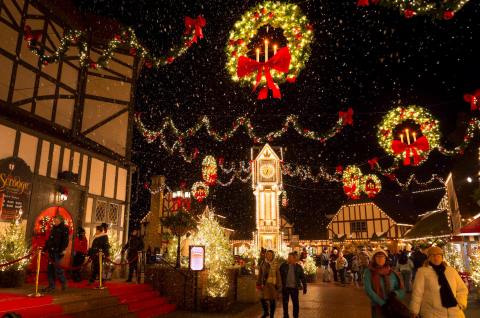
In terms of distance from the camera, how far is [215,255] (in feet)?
39.2

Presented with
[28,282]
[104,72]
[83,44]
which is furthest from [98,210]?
[83,44]

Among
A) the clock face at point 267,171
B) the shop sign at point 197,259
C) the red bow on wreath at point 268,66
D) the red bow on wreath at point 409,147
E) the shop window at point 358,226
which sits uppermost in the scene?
the clock face at point 267,171

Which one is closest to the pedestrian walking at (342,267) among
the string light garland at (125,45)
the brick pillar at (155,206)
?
the string light garland at (125,45)

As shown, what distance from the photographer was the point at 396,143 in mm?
12414

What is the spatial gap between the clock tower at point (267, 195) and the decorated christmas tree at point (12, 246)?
20.2m

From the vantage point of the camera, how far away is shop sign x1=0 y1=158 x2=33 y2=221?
11.3 meters

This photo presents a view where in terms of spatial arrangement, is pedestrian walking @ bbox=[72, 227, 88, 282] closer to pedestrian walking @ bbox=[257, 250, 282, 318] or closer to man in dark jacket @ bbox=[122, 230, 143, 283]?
man in dark jacket @ bbox=[122, 230, 143, 283]

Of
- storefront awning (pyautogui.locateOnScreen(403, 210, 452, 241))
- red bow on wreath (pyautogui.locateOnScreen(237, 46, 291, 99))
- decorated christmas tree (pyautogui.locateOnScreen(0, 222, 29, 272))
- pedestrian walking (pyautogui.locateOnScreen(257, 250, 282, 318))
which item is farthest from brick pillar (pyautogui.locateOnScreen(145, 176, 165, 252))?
red bow on wreath (pyautogui.locateOnScreen(237, 46, 291, 99))

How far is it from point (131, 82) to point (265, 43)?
37.9ft

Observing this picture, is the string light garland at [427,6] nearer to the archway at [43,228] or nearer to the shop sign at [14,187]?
the shop sign at [14,187]

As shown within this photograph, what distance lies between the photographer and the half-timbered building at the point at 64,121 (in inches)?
480

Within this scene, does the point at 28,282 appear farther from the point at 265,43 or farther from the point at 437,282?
the point at 437,282

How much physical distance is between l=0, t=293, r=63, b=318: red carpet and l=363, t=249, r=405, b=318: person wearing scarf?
640 cm

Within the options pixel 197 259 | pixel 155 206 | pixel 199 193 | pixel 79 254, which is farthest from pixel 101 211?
pixel 155 206
